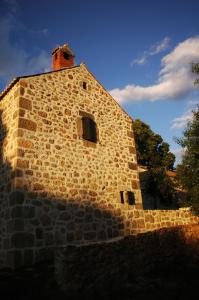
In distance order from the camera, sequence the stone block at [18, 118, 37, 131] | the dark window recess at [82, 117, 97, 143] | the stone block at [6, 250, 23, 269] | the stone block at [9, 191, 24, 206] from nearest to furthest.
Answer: the stone block at [6, 250, 23, 269]
the stone block at [9, 191, 24, 206]
the stone block at [18, 118, 37, 131]
the dark window recess at [82, 117, 97, 143]

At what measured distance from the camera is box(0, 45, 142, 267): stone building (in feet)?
27.7

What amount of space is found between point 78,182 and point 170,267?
4.50 metres

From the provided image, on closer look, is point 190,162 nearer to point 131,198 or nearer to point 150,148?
point 131,198

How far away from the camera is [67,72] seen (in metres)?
11.8

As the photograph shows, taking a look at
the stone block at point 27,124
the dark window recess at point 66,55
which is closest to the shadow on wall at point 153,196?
the dark window recess at point 66,55

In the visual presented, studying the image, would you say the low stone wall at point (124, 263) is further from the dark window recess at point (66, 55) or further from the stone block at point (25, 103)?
the dark window recess at point (66, 55)

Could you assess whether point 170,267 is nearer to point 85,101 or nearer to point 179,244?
point 179,244

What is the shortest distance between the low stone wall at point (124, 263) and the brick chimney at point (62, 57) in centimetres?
951

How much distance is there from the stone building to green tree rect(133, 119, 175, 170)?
11.3 metres

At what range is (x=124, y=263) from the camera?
20.4 ft

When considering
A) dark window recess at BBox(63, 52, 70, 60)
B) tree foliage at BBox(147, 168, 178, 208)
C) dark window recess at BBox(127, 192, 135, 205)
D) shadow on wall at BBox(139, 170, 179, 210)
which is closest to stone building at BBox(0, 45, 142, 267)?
dark window recess at BBox(127, 192, 135, 205)

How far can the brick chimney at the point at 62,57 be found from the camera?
44.8ft

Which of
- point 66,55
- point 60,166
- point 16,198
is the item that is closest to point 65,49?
point 66,55

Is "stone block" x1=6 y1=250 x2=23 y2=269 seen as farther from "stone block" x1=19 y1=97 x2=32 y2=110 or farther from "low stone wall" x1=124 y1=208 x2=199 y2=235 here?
"low stone wall" x1=124 y1=208 x2=199 y2=235
